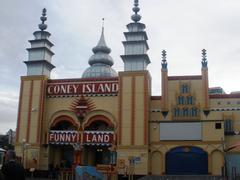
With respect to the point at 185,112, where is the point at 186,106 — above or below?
above

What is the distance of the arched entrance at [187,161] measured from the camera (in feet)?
113

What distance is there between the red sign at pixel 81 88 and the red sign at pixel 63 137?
3961 millimetres

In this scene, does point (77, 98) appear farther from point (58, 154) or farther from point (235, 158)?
point (235, 158)

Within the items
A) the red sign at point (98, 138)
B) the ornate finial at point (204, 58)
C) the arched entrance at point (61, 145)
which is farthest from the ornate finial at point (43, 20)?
the ornate finial at point (204, 58)

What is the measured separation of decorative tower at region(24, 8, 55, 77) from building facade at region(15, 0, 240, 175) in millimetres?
135

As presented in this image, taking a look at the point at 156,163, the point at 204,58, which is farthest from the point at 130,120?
the point at 204,58

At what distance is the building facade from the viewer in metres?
34.8

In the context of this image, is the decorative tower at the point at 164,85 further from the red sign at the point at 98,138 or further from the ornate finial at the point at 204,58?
the red sign at the point at 98,138

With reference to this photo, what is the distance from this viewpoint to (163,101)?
36438 mm

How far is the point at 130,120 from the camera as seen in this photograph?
35.4 m

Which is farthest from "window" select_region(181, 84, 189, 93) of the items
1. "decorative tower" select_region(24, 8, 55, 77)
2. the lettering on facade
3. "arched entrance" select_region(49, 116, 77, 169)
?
"decorative tower" select_region(24, 8, 55, 77)

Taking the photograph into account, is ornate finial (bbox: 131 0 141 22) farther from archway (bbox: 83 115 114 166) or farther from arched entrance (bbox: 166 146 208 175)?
arched entrance (bbox: 166 146 208 175)

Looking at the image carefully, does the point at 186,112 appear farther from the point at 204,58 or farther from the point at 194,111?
the point at 204,58

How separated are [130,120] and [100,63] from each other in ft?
40.2
